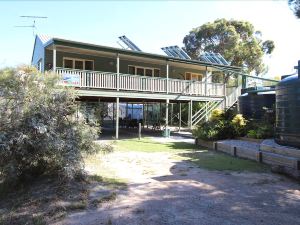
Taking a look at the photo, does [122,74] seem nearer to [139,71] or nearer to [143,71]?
[139,71]

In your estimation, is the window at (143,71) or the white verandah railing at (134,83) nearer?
the white verandah railing at (134,83)

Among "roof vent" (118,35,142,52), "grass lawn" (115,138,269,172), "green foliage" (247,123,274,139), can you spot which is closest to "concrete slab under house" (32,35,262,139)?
"roof vent" (118,35,142,52)

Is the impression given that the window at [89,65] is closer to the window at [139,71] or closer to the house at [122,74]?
the house at [122,74]

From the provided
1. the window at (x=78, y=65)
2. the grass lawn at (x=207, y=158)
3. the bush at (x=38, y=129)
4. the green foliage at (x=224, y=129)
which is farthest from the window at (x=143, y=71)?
the bush at (x=38, y=129)

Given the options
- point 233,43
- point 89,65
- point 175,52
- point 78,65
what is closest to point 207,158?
point 78,65

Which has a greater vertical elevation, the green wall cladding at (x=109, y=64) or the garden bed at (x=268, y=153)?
the green wall cladding at (x=109, y=64)

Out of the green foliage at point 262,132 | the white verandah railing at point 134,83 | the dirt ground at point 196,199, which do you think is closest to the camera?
the dirt ground at point 196,199

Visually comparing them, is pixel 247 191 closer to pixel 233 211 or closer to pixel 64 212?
pixel 233 211

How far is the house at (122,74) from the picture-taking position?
17.9 meters

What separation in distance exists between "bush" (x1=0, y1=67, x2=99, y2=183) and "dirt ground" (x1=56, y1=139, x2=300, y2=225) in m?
1.50

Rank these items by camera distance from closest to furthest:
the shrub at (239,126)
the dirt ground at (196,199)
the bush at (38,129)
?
the dirt ground at (196,199)
the bush at (38,129)
the shrub at (239,126)

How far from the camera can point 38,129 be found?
7.28 meters

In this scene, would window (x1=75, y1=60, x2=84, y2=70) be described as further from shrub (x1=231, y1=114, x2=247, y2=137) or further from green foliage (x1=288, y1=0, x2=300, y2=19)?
green foliage (x1=288, y1=0, x2=300, y2=19)

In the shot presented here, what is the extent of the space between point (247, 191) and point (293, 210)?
1.34 m
